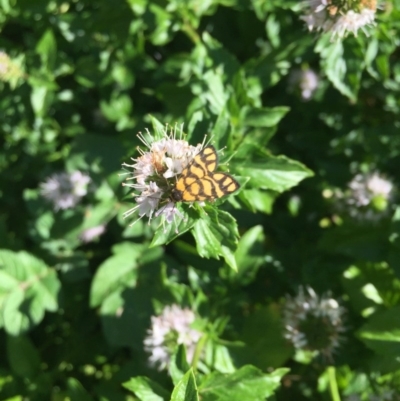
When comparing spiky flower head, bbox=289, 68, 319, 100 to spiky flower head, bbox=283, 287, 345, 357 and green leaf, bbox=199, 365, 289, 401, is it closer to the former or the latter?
spiky flower head, bbox=283, 287, 345, 357

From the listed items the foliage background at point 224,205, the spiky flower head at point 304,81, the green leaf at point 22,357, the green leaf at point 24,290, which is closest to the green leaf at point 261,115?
the foliage background at point 224,205

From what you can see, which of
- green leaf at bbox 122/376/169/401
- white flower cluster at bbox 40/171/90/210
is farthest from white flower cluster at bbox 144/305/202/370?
white flower cluster at bbox 40/171/90/210

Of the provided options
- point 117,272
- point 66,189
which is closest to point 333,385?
point 117,272

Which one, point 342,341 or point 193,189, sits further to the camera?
point 342,341

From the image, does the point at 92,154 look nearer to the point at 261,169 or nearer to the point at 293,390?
the point at 261,169

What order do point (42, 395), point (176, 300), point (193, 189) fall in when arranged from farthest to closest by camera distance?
point (42, 395)
point (176, 300)
point (193, 189)

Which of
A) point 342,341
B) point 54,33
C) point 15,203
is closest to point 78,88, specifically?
point 54,33

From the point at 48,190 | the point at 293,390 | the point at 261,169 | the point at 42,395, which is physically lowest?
the point at 293,390

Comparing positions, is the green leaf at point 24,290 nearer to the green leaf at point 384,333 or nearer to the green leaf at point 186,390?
the green leaf at point 186,390
